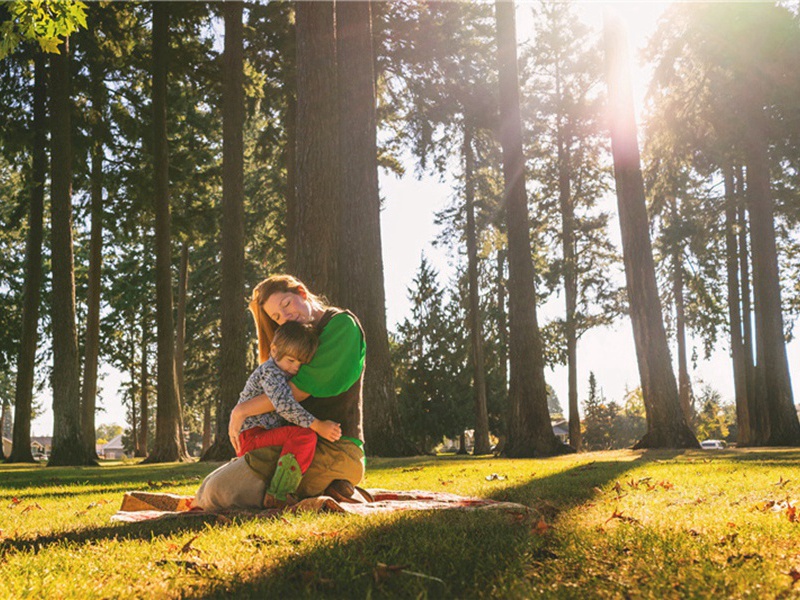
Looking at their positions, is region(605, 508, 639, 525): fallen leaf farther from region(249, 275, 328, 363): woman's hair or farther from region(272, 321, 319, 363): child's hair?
region(249, 275, 328, 363): woman's hair

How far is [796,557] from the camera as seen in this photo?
3.06 m

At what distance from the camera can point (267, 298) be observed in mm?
5203

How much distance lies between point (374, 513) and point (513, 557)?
1.67 meters

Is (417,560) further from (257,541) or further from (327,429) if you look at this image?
(327,429)

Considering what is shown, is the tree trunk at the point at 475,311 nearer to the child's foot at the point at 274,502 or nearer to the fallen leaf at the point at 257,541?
the child's foot at the point at 274,502

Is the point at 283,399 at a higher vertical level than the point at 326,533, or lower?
higher

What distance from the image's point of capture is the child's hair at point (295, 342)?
4.78m

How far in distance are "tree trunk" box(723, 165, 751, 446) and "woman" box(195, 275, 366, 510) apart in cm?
2216

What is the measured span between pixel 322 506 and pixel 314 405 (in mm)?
716

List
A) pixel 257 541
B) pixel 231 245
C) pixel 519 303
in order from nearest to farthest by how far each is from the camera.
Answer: pixel 257 541 → pixel 519 303 → pixel 231 245

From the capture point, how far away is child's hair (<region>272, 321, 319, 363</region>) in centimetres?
478

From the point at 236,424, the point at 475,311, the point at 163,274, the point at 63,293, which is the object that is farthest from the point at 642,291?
the point at 475,311

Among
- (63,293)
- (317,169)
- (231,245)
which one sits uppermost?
(317,169)

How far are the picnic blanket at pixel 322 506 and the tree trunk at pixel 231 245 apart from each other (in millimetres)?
9238
